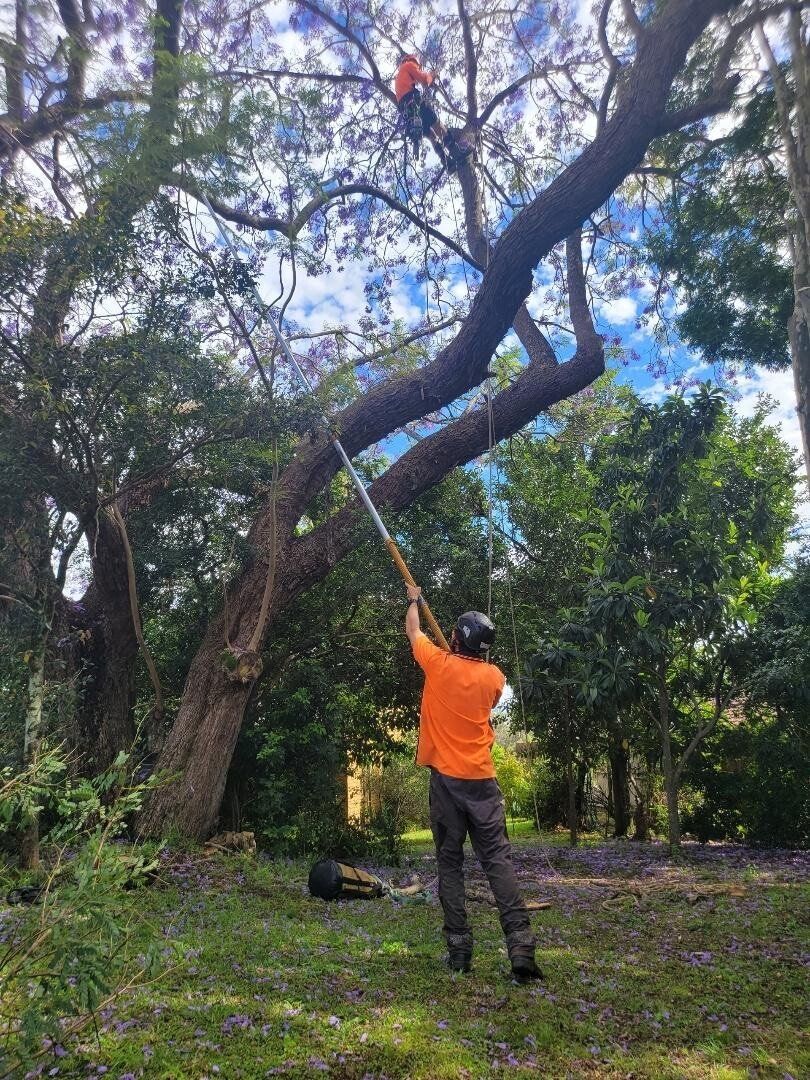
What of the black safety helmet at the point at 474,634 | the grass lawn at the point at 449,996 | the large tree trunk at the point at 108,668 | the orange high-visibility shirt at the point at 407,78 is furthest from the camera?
the orange high-visibility shirt at the point at 407,78

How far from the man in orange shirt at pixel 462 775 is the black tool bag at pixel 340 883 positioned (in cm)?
179

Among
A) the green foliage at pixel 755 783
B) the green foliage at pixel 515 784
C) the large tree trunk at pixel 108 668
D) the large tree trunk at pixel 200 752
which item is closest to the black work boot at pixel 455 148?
the large tree trunk at pixel 108 668

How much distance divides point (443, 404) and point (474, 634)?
215 inches

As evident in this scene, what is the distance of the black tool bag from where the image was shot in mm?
5176

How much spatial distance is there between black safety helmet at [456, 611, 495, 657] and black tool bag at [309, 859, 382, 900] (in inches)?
97.1

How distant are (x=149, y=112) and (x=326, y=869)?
675 centimetres

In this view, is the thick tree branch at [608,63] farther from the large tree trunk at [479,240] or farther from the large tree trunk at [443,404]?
the large tree trunk at [479,240]

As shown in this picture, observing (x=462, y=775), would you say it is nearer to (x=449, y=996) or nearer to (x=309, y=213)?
(x=449, y=996)

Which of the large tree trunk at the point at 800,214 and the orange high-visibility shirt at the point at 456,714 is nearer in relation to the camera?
the large tree trunk at the point at 800,214

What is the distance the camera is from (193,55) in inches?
260

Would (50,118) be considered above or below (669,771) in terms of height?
above

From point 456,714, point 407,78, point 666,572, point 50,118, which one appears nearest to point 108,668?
point 456,714

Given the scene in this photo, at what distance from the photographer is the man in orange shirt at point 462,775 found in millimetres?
3475

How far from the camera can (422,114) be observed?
8641 millimetres
